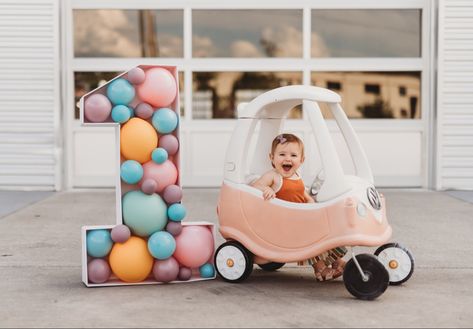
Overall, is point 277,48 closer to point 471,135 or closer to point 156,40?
point 156,40

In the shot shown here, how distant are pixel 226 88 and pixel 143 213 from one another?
19.3ft

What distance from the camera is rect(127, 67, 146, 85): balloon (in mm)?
4812

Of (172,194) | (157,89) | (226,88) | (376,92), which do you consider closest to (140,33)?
(226,88)

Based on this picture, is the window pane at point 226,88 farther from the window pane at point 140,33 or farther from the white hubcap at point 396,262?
the white hubcap at point 396,262

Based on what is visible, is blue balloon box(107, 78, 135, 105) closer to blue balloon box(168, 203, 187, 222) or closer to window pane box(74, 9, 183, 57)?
blue balloon box(168, 203, 187, 222)

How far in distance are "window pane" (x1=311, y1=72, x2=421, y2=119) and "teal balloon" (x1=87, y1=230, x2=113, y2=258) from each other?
605 centimetres

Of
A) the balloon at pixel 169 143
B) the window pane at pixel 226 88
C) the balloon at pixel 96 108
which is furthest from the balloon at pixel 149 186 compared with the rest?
the window pane at pixel 226 88

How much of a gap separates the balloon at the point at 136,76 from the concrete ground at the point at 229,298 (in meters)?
1.18

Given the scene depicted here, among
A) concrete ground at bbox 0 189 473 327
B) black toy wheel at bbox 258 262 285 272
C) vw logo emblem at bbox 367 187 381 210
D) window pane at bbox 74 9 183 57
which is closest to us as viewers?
concrete ground at bbox 0 189 473 327

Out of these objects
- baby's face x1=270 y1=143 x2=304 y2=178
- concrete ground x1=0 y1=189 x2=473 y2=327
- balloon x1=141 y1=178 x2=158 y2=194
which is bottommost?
concrete ground x1=0 y1=189 x2=473 y2=327

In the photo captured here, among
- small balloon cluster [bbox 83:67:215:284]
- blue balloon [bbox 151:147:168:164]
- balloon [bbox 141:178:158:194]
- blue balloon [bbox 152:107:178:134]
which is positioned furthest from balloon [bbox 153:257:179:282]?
blue balloon [bbox 152:107:178:134]

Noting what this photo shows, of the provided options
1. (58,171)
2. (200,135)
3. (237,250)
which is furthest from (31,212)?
(237,250)

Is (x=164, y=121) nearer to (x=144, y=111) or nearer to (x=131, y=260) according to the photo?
(x=144, y=111)

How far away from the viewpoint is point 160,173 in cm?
479
